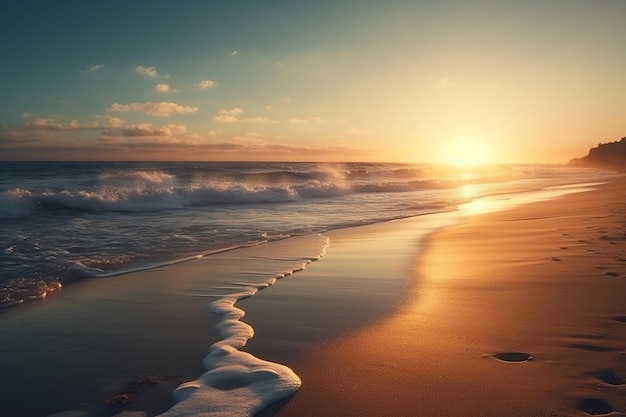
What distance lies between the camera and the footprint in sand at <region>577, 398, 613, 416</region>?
7.79 feet

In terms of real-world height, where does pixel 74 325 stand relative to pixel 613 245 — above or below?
below

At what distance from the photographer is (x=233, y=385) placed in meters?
2.99

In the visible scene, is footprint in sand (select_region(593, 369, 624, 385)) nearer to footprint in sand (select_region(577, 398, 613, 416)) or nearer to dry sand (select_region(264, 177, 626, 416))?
dry sand (select_region(264, 177, 626, 416))

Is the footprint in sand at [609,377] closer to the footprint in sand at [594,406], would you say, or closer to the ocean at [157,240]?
the footprint in sand at [594,406]

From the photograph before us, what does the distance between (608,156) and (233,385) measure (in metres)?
128

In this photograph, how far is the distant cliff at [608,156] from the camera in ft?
317

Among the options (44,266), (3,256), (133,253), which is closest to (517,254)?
(133,253)

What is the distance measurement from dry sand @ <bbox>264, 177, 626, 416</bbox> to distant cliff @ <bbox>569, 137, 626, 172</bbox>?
341 feet

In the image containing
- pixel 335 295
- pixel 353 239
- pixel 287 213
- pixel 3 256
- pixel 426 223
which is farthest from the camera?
pixel 287 213

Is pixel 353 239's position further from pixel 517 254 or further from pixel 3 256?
pixel 3 256

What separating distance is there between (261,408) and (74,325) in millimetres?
2686

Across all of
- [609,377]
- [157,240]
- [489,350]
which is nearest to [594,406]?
[609,377]

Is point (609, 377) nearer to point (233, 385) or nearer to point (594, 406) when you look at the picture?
point (594, 406)

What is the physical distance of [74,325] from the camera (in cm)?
436
